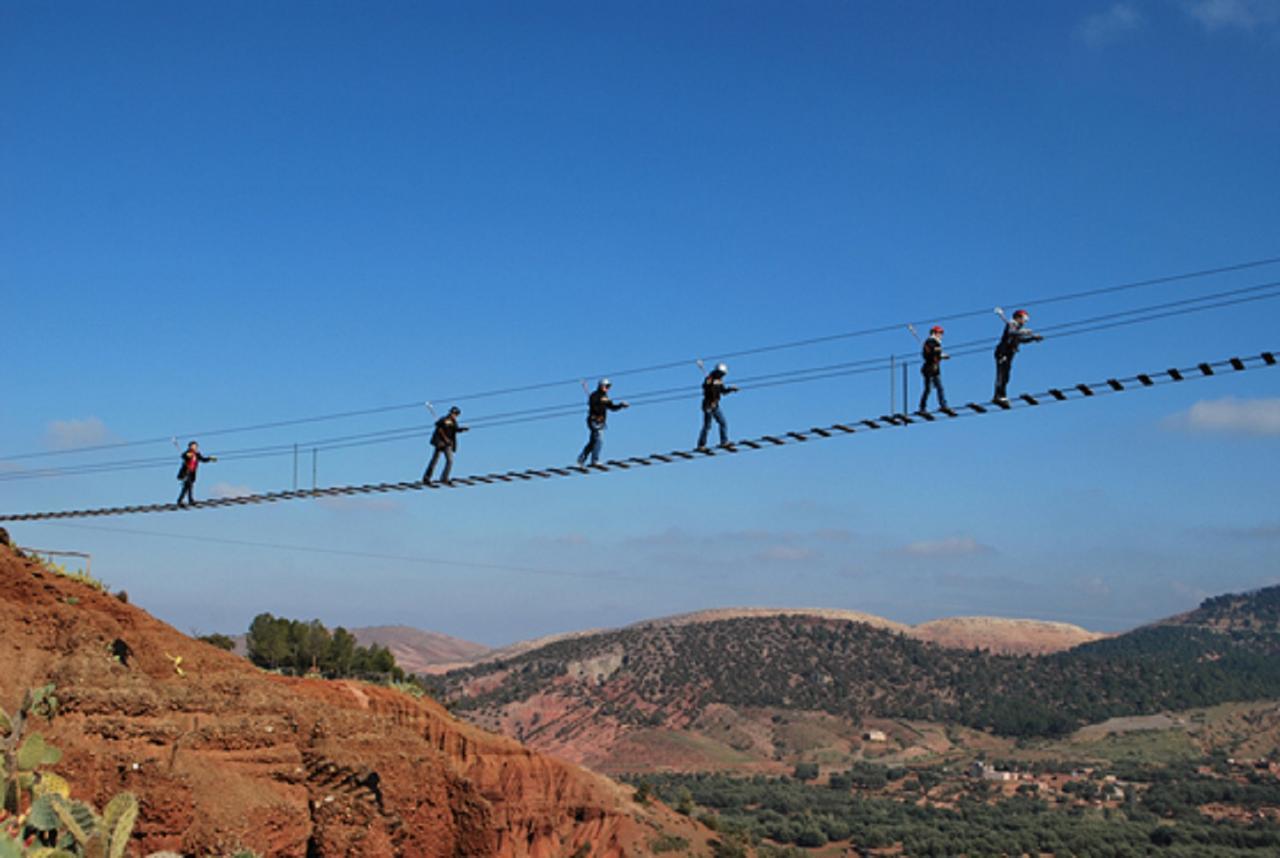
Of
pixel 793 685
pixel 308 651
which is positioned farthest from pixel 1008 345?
pixel 793 685

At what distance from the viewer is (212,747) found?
18.4 metres

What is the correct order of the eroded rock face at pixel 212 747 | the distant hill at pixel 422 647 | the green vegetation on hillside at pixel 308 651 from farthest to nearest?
the distant hill at pixel 422 647
the green vegetation on hillside at pixel 308 651
the eroded rock face at pixel 212 747

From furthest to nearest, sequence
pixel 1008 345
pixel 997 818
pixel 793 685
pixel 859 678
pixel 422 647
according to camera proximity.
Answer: pixel 422 647 → pixel 859 678 → pixel 793 685 → pixel 997 818 → pixel 1008 345

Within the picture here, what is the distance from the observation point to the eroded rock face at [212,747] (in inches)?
602

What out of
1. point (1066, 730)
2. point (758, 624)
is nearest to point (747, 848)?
point (1066, 730)

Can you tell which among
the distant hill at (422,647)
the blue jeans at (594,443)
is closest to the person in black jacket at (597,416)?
the blue jeans at (594,443)

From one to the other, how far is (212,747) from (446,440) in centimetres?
722

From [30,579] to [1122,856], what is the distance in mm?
38656

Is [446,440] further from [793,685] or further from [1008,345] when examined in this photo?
[793,685]

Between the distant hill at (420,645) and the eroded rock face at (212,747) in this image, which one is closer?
the eroded rock face at (212,747)

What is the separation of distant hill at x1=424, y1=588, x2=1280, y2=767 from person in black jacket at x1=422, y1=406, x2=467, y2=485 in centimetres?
5890

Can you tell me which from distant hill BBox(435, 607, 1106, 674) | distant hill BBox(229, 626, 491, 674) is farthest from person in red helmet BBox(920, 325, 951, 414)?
distant hill BBox(229, 626, 491, 674)

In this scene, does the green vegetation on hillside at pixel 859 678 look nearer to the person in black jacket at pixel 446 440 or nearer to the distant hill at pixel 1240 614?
the distant hill at pixel 1240 614

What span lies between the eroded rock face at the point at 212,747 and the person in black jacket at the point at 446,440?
4606mm
